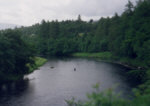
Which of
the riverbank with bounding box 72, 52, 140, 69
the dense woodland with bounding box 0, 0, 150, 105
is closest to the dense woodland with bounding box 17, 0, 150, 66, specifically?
the dense woodland with bounding box 0, 0, 150, 105

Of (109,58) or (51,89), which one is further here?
(109,58)

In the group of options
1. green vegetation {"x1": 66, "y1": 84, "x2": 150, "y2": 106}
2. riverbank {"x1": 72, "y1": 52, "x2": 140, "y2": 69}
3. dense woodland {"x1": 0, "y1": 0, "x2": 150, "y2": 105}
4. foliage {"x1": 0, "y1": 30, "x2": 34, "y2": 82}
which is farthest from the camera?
riverbank {"x1": 72, "y1": 52, "x2": 140, "y2": 69}

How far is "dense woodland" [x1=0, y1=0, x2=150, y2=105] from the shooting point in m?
37.8

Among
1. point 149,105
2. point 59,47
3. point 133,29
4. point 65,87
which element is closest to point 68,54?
point 59,47

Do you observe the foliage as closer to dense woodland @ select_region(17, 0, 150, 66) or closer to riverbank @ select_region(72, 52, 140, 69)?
dense woodland @ select_region(17, 0, 150, 66)

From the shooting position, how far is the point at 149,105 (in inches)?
257

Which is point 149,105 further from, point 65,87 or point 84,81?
point 84,81

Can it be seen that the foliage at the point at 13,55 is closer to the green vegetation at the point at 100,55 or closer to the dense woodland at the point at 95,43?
the dense woodland at the point at 95,43

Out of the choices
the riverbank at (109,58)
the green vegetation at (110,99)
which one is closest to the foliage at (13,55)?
the riverbank at (109,58)

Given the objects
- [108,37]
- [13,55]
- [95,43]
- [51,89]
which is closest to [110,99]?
[51,89]

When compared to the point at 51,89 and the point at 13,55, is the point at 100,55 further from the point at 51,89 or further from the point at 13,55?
the point at 51,89

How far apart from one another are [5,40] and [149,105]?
115 feet

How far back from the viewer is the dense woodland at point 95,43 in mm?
37781

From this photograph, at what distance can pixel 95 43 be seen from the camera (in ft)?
284
